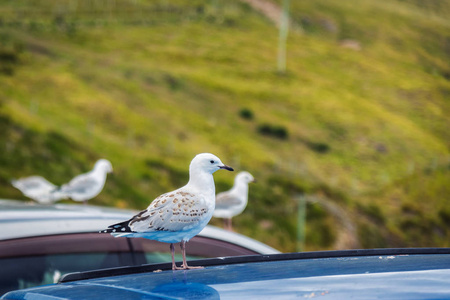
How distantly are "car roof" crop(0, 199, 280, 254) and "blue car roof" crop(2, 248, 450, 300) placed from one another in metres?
0.89

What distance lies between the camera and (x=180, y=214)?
1.68 meters

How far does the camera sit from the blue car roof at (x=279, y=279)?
1.20 m

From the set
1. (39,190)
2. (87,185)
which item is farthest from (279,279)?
(39,190)

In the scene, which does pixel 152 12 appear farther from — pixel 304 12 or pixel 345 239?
pixel 345 239

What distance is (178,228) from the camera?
1.68m

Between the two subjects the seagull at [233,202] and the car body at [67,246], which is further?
the seagull at [233,202]

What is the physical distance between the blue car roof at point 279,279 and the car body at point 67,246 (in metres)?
0.88

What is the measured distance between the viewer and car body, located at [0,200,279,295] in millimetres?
2369

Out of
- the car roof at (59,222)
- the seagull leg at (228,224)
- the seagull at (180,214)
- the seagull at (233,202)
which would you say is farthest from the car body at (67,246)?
the seagull leg at (228,224)

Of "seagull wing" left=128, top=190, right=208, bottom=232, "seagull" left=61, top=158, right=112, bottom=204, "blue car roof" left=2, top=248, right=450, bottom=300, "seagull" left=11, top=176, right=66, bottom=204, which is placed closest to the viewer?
"blue car roof" left=2, top=248, right=450, bottom=300

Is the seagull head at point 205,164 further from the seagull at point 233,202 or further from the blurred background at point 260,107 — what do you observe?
the blurred background at point 260,107

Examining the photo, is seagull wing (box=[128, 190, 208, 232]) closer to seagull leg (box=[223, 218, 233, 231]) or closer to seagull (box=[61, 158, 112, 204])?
seagull leg (box=[223, 218, 233, 231])

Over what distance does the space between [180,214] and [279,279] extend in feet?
1.32

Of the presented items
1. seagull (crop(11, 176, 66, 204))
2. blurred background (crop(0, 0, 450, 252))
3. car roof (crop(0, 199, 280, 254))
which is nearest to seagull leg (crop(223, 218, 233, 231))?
seagull (crop(11, 176, 66, 204))
